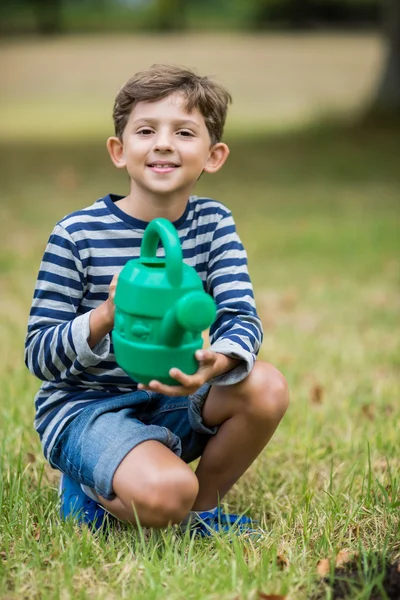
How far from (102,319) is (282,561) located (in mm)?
742

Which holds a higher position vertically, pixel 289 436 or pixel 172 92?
pixel 172 92

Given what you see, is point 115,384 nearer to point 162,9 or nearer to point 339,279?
point 339,279

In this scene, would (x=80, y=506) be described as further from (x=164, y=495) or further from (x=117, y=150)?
(x=117, y=150)

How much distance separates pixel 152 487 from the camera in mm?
2174

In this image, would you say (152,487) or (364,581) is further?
(152,487)

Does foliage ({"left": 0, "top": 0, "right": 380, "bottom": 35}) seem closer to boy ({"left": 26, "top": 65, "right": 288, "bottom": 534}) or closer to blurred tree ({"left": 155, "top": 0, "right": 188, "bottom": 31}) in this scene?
blurred tree ({"left": 155, "top": 0, "right": 188, "bottom": 31})

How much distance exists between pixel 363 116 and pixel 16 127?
594 centimetres

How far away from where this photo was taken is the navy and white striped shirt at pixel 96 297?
231 centimetres

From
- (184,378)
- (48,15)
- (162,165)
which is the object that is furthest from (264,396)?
(48,15)

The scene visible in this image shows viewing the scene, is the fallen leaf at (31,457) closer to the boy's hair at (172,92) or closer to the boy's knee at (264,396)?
the boy's knee at (264,396)

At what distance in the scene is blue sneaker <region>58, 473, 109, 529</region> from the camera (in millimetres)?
2434

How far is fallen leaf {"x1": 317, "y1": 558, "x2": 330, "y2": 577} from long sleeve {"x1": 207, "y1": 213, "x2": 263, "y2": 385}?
0.52m

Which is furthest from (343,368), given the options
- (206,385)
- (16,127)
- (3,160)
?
(16,127)

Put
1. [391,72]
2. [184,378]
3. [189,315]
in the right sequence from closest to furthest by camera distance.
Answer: [189,315] → [184,378] → [391,72]
